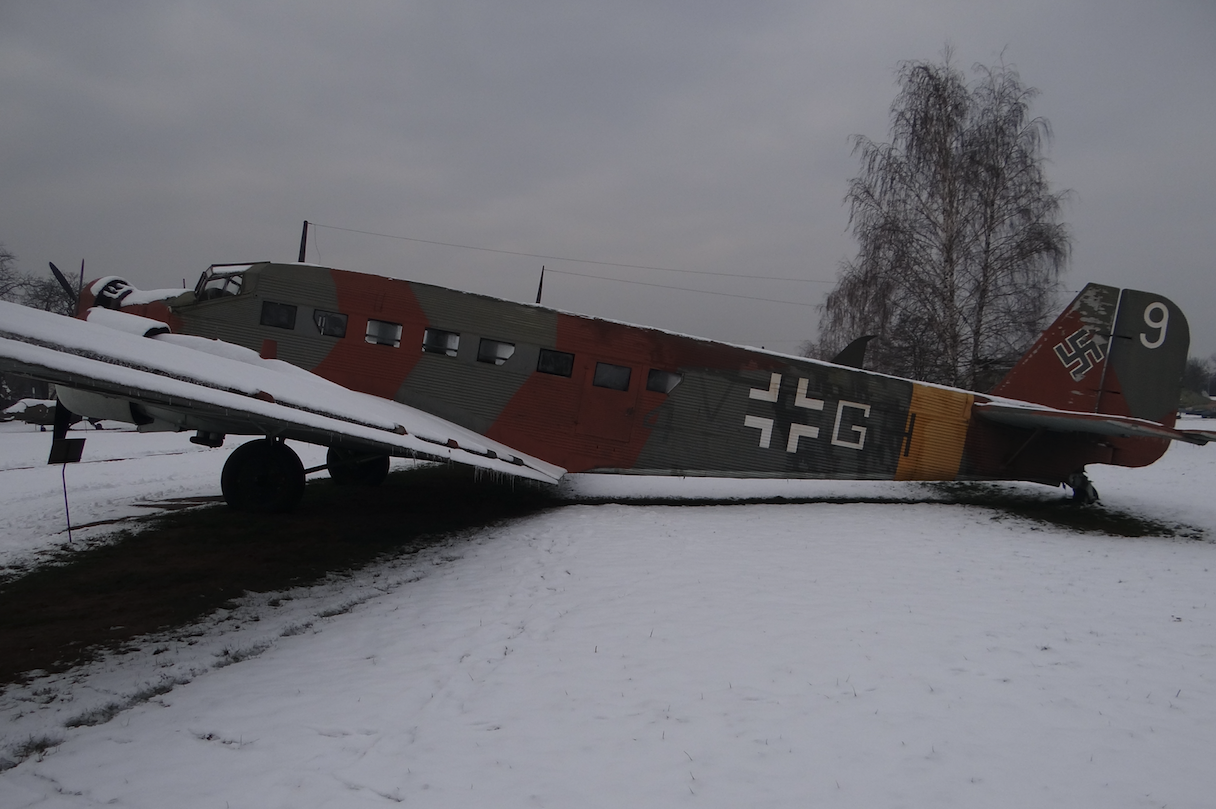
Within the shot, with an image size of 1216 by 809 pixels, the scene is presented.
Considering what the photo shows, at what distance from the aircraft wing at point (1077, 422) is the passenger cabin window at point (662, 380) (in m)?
5.02

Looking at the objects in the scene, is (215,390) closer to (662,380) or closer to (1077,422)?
(662,380)

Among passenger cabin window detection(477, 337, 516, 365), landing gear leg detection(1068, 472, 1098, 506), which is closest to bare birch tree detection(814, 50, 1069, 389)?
landing gear leg detection(1068, 472, 1098, 506)

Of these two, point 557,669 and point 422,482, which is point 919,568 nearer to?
point 557,669

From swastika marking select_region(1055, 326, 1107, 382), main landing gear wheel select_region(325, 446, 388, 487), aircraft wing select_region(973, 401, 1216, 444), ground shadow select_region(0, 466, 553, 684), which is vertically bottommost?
ground shadow select_region(0, 466, 553, 684)

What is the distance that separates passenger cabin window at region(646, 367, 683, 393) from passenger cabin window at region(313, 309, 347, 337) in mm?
4505

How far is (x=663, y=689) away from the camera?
3961mm

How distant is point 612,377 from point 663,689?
231 inches

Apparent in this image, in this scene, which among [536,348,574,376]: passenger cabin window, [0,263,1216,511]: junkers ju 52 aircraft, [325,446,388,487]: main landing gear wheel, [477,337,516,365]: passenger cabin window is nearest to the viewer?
[0,263,1216,511]: junkers ju 52 aircraft

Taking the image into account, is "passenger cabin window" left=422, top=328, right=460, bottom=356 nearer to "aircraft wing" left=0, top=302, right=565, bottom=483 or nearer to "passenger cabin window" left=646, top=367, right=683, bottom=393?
"aircraft wing" left=0, top=302, right=565, bottom=483

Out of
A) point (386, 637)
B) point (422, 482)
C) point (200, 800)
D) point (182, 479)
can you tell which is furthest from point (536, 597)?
point (182, 479)

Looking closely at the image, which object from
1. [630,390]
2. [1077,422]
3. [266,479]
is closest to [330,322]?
[266,479]

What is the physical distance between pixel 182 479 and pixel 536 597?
34.7ft

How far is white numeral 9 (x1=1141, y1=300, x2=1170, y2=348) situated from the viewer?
10047 mm

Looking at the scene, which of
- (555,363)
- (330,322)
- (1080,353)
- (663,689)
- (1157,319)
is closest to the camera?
(663,689)
